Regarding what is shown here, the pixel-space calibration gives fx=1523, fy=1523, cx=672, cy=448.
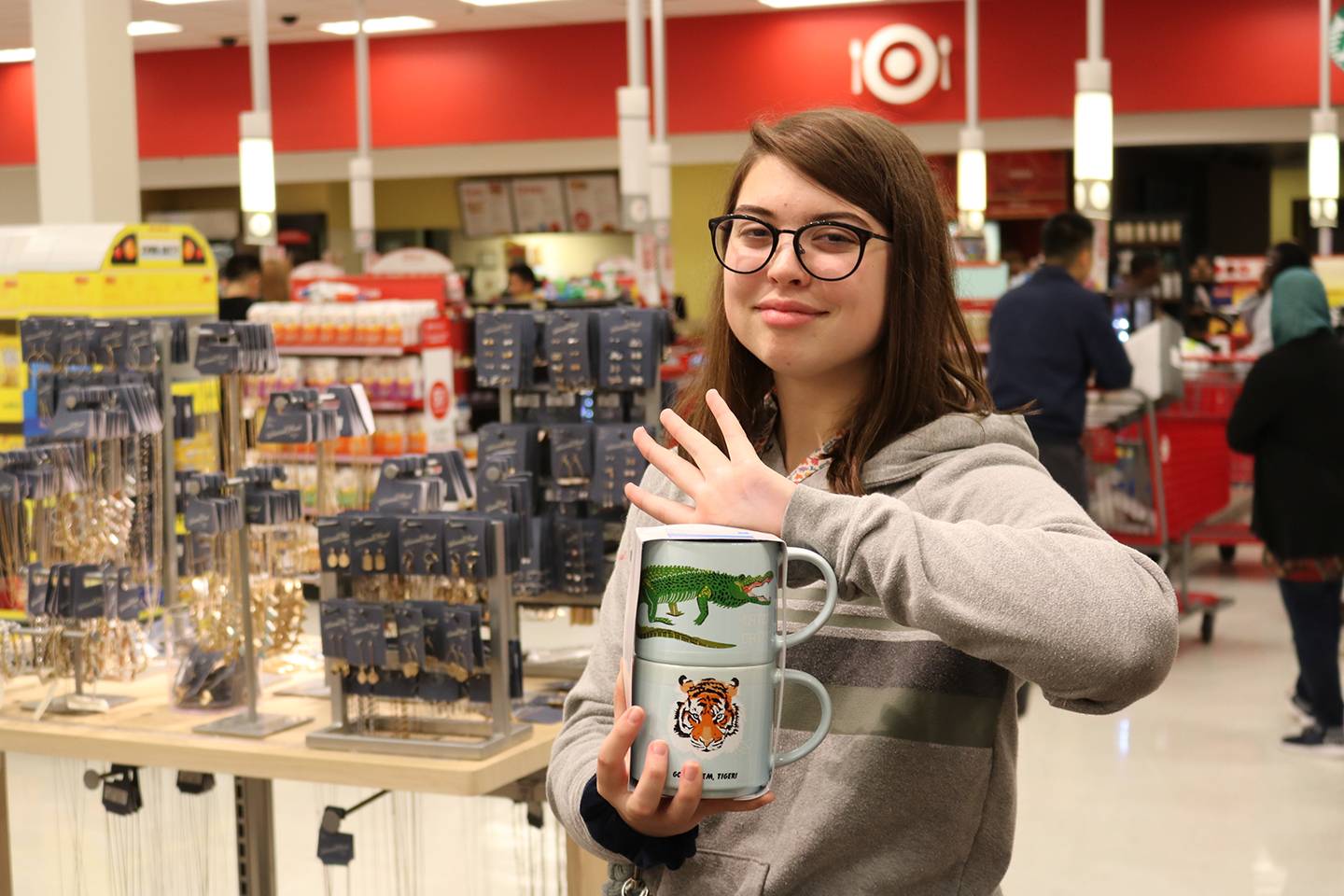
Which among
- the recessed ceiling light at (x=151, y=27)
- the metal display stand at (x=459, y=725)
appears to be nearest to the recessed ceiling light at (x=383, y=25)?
the recessed ceiling light at (x=151, y=27)

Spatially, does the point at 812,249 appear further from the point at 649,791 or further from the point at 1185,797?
the point at 1185,797

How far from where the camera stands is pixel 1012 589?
115 cm

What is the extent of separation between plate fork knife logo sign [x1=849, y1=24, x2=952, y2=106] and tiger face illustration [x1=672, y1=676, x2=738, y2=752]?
436 inches

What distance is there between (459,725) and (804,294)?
1.67m

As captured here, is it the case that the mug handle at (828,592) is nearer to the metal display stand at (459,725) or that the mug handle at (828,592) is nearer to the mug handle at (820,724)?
the mug handle at (820,724)

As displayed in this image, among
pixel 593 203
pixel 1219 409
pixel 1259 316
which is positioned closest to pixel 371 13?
pixel 593 203

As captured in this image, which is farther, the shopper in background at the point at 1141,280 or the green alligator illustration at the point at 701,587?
the shopper in background at the point at 1141,280

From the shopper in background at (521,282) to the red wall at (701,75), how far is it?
6.28 ft

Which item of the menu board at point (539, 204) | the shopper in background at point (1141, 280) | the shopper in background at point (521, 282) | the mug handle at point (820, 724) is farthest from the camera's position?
the menu board at point (539, 204)

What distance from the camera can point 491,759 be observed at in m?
2.65

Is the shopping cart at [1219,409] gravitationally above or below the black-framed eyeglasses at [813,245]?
below

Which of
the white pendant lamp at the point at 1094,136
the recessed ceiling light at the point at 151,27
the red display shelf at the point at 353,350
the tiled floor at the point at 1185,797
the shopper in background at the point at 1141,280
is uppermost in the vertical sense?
the recessed ceiling light at the point at 151,27

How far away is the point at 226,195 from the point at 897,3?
9.48m

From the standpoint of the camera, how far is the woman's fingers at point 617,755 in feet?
3.85
